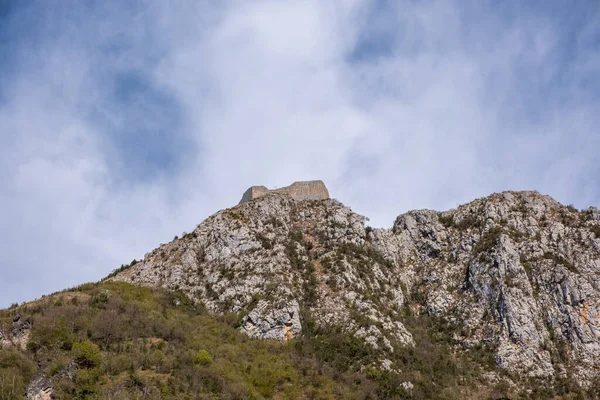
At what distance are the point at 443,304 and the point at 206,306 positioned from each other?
2628cm

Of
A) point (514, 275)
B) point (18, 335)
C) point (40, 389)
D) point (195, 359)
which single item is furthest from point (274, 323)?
point (514, 275)

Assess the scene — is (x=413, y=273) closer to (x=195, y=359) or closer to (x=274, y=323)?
(x=274, y=323)

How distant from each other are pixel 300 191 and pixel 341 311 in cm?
2676

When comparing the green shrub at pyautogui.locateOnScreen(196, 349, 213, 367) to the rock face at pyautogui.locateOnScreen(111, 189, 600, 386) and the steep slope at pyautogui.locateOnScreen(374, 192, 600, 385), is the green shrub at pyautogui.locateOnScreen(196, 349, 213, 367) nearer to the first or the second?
the rock face at pyautogui.locateOnScreen(111, 189, 600, 386)

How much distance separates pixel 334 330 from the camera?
56.6m

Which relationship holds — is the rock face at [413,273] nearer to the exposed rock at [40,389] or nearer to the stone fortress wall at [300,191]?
the stone fortress wall at [300,191]

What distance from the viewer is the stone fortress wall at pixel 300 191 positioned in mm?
81250

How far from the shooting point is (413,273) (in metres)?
70.2

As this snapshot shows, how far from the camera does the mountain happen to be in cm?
4869

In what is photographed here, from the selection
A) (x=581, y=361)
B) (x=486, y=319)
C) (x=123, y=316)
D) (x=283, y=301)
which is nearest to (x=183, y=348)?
(x=123, y=316)

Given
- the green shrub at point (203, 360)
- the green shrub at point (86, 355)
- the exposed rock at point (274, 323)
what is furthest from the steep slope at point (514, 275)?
the green shrub at point (86, 355)

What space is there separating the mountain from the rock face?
0.56 feet

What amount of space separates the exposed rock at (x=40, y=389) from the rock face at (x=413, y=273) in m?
19.6

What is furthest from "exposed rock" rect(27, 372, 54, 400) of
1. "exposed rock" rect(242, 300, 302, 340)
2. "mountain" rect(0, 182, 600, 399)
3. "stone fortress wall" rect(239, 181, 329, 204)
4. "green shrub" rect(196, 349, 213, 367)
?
"stone fortress wall" rect(239, 181, 329, 204)
